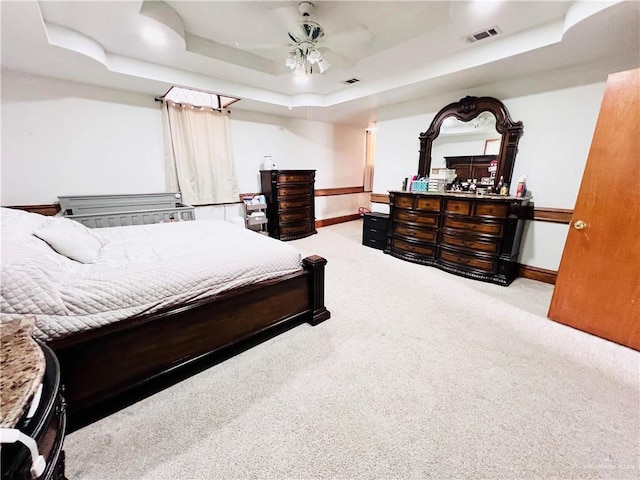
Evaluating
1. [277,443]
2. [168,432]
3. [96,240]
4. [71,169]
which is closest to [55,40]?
[71,169]

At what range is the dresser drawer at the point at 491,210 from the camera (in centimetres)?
281

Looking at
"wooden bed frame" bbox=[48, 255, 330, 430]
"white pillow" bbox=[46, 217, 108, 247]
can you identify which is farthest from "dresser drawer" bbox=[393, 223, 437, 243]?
"white pillow" bbox=[46, 217, 108, 247]

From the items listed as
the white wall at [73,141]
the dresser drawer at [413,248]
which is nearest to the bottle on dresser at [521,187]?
the dresser drawer at [413,248]

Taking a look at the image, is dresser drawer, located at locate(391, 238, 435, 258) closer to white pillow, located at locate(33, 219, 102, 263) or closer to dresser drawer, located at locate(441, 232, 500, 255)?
dresser drawer, located at locate(441, 232, 500, 255)

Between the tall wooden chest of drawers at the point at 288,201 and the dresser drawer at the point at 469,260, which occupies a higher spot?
the tall wooden chest of drawers at the point at 288,201

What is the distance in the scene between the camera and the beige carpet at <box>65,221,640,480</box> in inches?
46.1

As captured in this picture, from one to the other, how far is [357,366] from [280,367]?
0.52 metres

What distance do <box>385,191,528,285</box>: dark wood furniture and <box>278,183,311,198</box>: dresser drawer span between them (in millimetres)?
1742

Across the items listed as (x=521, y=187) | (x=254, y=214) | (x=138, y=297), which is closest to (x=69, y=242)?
(x=138, y=297)

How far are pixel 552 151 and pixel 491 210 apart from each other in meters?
0.92

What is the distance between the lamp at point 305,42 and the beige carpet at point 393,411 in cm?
238

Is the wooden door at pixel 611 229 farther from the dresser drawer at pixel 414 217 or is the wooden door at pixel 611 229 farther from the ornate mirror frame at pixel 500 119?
the dresser drawer at pixel 414 217

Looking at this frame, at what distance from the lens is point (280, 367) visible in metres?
1.73

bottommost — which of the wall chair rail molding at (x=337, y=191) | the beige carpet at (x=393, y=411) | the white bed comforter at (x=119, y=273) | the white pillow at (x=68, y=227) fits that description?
the beige carpet at (x=393, y=411)
